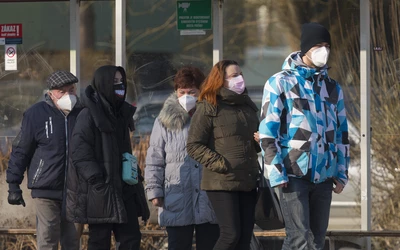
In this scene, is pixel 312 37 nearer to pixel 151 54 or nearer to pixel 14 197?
pixel 14 197

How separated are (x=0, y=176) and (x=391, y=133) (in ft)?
13.0

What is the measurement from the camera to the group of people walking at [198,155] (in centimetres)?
559

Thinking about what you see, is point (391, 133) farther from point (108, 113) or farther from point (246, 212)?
point (108, 113)

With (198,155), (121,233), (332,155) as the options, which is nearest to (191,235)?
(121,233)

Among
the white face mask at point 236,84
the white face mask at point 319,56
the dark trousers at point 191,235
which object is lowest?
the dark trousers at point 191,235

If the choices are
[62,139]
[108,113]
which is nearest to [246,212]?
[108,113]

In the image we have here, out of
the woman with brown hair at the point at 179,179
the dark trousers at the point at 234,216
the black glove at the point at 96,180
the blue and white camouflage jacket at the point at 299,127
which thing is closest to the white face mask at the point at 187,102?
the woman with brown hair at the point at 179,179

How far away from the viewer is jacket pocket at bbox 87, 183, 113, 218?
6.03 meters

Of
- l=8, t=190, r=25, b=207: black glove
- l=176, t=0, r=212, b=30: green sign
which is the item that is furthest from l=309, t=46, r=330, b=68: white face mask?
l=176, t=0, r=212, b=30: green sign

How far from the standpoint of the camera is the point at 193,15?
8.72 meters

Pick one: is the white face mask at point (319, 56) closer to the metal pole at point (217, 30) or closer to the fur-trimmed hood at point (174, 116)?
the fur-trimmed hood at point (174, 116)

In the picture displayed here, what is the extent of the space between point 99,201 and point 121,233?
0.31 metres

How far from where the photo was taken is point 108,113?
621cm

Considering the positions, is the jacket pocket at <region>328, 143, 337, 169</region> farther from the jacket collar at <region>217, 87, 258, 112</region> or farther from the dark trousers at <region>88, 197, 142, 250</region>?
the dark trousers at <region>88, 197, 142, 250</region>
